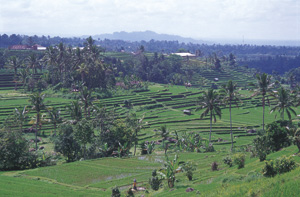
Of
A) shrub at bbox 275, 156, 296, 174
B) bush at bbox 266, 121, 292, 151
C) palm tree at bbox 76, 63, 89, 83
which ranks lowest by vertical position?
bush at bbox 266, 121, 292, 151

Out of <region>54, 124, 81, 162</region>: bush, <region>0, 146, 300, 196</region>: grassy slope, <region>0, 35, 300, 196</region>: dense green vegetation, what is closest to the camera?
<region>0, 146, 300, 196</region>: grassy slope

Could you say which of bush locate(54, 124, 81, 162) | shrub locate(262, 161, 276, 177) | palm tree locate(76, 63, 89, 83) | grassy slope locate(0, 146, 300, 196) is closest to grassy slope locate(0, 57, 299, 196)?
grassy slope locate(0, 146, 300, 196)

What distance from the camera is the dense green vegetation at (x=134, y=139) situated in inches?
1137

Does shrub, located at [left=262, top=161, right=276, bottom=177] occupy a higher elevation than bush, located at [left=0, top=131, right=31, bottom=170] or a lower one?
higher

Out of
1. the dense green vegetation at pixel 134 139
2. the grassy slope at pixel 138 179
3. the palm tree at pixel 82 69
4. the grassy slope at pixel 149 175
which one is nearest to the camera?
the grassy slope at pixel 138 179

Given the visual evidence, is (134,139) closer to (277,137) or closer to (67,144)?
(67,144)

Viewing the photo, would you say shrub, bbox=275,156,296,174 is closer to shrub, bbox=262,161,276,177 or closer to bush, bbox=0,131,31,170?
shrub, bbox=262,161,276,177

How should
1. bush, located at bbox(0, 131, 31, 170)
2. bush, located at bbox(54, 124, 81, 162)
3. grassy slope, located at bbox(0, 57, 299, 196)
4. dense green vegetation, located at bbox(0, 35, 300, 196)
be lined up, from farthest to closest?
1. bush, located at bbox(54, 124, 81, 162)
2. bush, located at bbox(0, 131, 31, 170)
3. dense green vegetation, located at bbox(0, 35, 300, 196)
4. grassy slope, located at bbox(0, 57, 299, 196)

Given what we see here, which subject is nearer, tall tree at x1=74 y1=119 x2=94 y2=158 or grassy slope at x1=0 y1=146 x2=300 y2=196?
grassy slope at x1=0 y1=146 x2=300 y2=196

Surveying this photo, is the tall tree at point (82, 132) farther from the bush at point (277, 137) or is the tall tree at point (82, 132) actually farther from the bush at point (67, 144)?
the bush at point (277, 137)

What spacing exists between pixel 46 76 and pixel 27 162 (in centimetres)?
6193

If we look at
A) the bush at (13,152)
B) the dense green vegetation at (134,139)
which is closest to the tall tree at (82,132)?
the dense green vegetation at (134,139)

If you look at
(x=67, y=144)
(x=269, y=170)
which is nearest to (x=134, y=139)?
(x=67, y=144)

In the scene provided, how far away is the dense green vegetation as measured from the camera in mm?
28891
